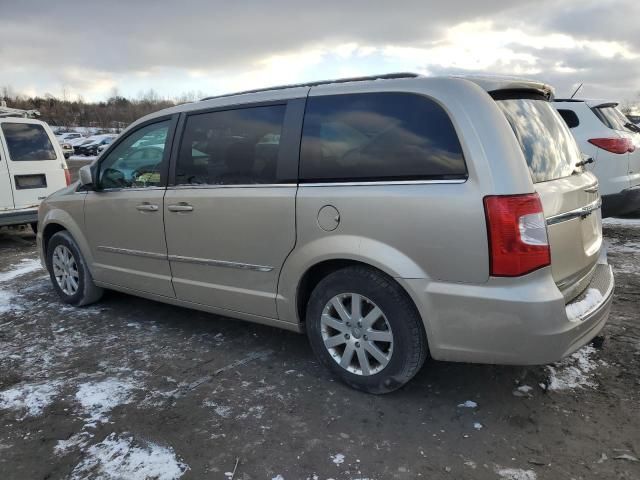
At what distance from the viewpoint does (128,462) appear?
99.0 inches

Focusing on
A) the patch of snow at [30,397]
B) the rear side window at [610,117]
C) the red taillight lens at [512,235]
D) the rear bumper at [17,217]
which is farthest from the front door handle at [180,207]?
the rear side window at [610,117]

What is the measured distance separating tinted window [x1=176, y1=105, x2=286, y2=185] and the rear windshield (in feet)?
4.61

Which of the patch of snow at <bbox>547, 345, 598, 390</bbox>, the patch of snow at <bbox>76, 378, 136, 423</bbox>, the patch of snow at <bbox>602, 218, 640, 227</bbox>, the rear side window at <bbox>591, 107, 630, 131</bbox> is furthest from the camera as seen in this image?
the patch of snow at <bbox>602, 218, 640, 227</bbox>

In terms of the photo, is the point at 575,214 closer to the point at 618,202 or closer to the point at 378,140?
the point at 378,140

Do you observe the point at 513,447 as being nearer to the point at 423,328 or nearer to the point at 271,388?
the point at 423,328

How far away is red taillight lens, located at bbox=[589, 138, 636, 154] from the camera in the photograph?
6039 mm

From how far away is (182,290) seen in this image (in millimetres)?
3906

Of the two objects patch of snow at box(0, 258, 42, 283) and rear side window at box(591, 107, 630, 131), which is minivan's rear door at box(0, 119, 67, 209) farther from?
rear side window at box(591, 107, 630, 131)

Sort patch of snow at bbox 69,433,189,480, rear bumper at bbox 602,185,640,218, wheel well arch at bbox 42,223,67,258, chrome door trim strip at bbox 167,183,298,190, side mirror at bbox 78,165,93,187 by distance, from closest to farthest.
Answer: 1. patch of snow at bbox 69,433,189,480
2. chrome door trim strip at bbox 167,183,298,190
3. side mirror at bbox 78,165,93,187
4. wheel well arch at bbox 42,223,67,258
5. rear bumper at bbox 602,185,640,218

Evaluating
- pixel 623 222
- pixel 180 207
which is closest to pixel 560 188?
pixel 180 207

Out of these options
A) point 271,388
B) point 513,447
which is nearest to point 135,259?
point 271,388

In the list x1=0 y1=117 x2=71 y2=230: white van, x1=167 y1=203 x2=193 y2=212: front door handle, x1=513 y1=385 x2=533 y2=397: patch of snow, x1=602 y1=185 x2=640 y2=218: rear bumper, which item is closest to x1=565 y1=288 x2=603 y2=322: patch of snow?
x1=513 y1=385 x2=533 y2=397: patch of snow

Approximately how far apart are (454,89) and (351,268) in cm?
111

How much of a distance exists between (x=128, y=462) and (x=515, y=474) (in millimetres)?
1834
